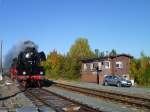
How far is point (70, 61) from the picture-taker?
83.0 m

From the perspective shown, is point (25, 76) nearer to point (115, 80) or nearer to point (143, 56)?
point (115, 80)

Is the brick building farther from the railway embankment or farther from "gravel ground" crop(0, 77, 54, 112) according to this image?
"gravel ground" crop(0, 77, 54, 112)

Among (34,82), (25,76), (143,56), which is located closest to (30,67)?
(25,76)

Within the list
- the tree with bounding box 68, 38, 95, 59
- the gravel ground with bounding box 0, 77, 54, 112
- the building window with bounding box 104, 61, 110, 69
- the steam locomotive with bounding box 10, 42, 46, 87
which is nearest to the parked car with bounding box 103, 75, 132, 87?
the steam locomotive with bounding box 10, 42, 46, 87

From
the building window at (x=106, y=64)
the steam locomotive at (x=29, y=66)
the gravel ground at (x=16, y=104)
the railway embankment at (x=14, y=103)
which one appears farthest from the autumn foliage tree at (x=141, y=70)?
the gravel ground at (x=16, y=104)

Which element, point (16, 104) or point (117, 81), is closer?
point (16, 104)

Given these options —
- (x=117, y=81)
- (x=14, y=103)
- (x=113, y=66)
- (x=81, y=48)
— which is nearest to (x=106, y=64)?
(x=113, y=66)

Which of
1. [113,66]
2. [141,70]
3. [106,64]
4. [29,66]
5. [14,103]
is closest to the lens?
[14,103]

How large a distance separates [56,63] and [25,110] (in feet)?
225

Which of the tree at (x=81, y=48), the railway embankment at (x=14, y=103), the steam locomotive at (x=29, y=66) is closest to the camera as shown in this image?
the railway embankment at (x=14, y=103)

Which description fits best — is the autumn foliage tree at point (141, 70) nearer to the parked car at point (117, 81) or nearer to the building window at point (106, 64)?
the parked car at point (117, 81)

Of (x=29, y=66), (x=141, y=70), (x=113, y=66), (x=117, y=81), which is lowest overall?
(x=117, y=81)

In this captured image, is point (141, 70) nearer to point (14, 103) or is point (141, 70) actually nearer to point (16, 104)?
point (14, 103)

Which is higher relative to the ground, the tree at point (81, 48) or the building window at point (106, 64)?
the tree at point (81, 48)
